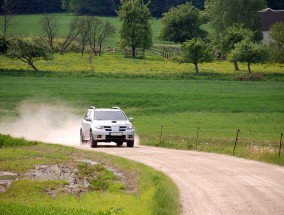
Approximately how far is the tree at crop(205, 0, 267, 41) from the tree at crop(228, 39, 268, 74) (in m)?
18.7

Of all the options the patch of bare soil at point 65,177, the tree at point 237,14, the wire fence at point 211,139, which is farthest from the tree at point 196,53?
the patch of bare soil at point 65,177

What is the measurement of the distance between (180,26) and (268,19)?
1498 cm

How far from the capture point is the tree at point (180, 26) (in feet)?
481

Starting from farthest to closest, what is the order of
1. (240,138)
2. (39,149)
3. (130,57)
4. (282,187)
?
(130,57) → (240,138) → (39,149) → (282,187)

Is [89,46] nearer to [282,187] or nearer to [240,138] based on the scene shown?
[240,138]

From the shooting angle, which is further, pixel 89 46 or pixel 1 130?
pixel 89 46

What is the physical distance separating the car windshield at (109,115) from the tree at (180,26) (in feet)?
357

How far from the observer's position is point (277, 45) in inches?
4530

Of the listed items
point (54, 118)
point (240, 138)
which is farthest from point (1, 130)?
point (240, 138)

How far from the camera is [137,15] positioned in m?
139

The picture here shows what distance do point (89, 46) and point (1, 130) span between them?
9704cm

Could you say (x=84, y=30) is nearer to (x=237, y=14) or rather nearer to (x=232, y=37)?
(x=237, y=14)

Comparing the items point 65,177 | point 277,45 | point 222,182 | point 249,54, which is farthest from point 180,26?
point 222,182

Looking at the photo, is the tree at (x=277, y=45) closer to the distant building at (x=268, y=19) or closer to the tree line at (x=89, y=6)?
the distant building at (x=268, y=19)
